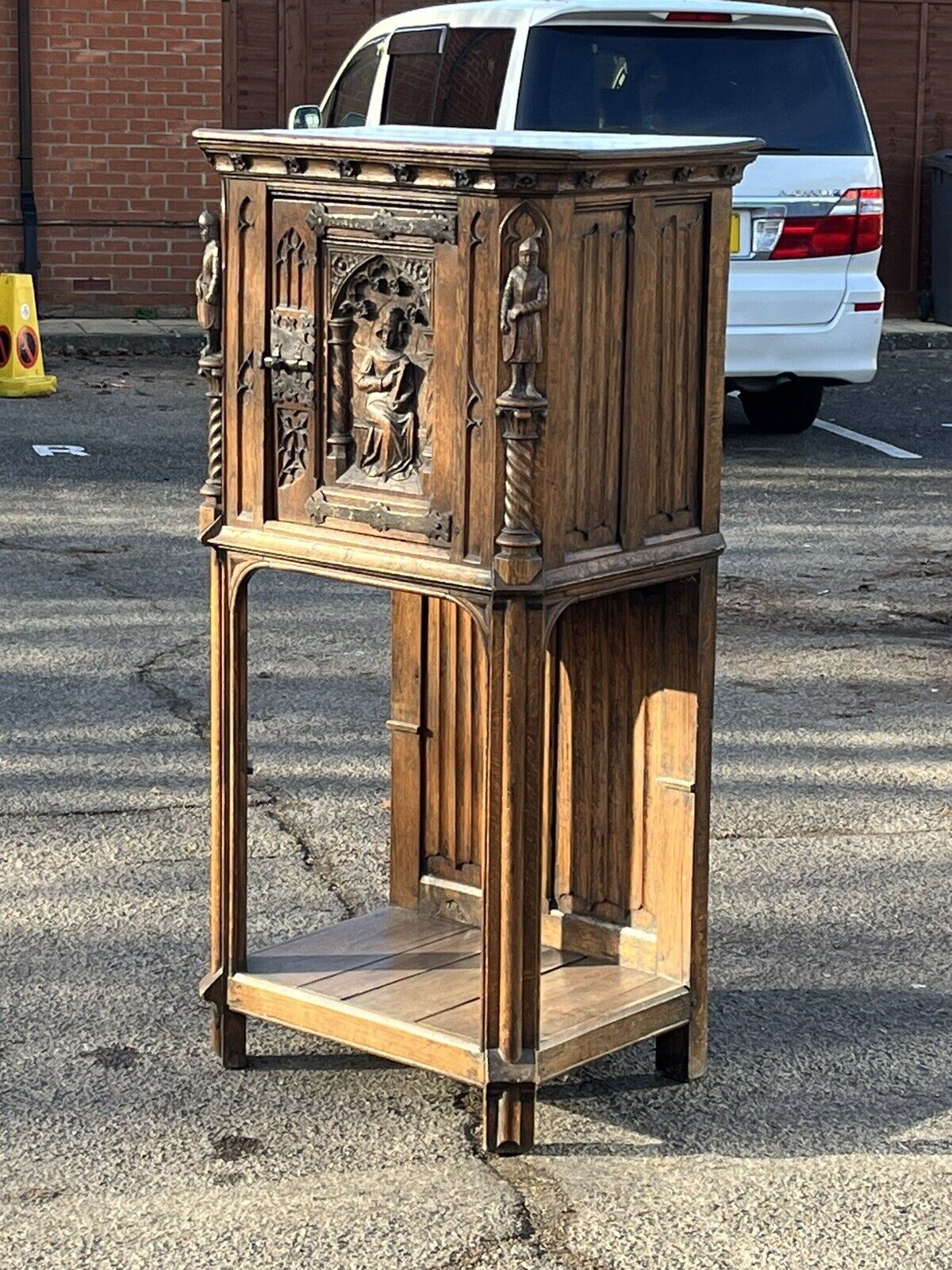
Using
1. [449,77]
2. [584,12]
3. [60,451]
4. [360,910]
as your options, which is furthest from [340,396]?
[60,451]

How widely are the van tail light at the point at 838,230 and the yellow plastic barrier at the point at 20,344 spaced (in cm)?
459

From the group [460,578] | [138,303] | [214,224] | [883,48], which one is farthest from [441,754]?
[883,48]

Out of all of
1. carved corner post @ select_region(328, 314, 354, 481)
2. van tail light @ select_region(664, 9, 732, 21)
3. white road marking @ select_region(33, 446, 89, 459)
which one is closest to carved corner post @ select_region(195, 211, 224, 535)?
carved corner post @ select_region(328, 314, 354, 481)

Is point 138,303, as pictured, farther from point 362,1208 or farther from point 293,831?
point 362,1208

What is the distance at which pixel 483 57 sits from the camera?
9.95 m

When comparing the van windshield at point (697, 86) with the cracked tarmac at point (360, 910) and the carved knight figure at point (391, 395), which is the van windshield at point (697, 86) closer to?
the cracked tarmac at point (360, 910)

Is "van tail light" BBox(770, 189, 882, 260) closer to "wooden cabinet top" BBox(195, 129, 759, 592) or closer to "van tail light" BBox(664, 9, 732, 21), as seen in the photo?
"van tail light" BBox(664, 9, 732, 21)

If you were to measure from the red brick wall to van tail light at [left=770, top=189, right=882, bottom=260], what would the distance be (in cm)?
635

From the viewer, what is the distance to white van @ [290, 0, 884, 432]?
976 cm

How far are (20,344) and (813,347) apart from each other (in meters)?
4.80

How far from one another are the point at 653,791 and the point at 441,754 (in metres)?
0.51

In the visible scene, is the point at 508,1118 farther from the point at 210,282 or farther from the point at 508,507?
the point at 210,282

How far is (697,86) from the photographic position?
10.1 metres

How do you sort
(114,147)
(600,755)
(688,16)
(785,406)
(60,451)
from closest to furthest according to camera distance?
(600,755) < (688,16) < (60,451) < (785,406) < (114,147)
